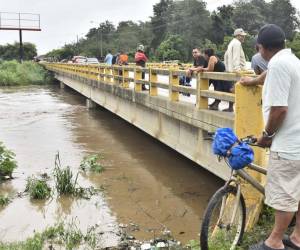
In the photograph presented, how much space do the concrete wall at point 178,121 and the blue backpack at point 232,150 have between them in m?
2.93

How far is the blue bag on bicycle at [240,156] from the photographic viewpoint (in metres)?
4.10

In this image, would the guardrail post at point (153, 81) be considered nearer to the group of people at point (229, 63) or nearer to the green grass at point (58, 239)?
the group of people at point (229, 63)

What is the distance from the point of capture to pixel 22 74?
50.4 m

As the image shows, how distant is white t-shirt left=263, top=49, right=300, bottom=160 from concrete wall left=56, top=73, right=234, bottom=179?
127 inches

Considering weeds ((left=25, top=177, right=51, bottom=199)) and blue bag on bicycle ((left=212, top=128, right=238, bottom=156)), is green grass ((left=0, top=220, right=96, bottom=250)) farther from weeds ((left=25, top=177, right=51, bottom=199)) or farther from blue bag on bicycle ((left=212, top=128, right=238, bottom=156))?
blue bag on bicycle ((left=212, top=128, right=238, bottom=156))

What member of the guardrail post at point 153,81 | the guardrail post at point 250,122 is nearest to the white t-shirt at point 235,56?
the guardrail post at point 153,81

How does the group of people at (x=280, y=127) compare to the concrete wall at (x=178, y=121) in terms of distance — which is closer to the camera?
the group of people at (x=280, y=127)

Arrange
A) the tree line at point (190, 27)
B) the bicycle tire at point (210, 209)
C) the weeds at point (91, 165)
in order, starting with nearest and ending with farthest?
1. the bicycle tire at point (210, 209)
2. the weeds at point (91, 165)
3. the tree line at point (190, 27)

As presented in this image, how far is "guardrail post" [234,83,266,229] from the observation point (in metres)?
5.21

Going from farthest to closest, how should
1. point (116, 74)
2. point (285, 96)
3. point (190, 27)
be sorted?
point (190, 27) < point (116, 74) < point (285, 96)

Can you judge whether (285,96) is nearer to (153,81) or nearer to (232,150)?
(232,150)

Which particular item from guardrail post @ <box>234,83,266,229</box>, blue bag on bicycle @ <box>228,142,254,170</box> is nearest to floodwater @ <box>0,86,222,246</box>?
guardrail post @ <box>234,83,266,229</box>

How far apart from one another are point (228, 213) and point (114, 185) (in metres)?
5.41

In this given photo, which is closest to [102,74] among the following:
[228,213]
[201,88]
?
[201,88]
